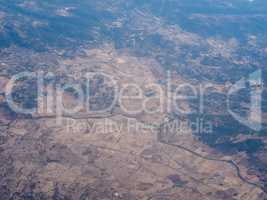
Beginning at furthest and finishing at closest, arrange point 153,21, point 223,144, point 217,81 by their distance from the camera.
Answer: point 153,21 < point 217,81 < point 223,144

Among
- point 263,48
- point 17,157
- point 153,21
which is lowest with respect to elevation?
point 17,157

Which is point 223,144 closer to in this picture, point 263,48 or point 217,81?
point 217,81

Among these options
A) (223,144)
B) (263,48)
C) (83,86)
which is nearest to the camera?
(223,144)

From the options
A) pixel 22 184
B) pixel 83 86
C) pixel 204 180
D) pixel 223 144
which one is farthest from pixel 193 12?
pixel 22 184

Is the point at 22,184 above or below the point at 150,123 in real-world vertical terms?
below

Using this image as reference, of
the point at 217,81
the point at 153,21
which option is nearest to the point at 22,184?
the point at 217,81

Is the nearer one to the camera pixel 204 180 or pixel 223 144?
pixel 204 180
